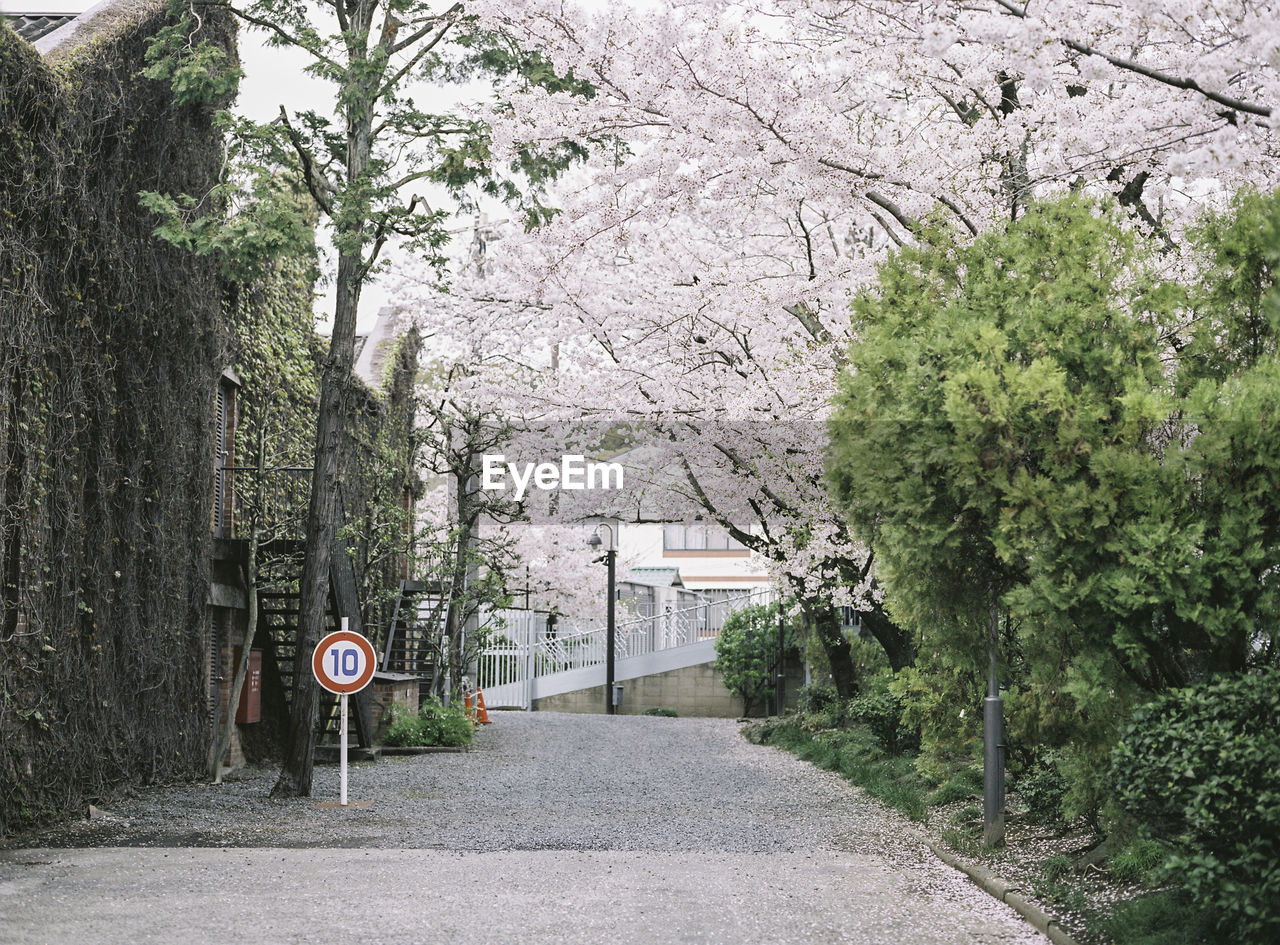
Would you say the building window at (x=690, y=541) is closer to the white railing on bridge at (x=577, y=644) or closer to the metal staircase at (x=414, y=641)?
the white railing on bridge at (x=577, y=644)

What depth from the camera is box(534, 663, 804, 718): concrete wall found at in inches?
1142

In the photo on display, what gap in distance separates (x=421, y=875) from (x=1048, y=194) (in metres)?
6.19

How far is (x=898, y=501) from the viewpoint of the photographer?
20.2 ft

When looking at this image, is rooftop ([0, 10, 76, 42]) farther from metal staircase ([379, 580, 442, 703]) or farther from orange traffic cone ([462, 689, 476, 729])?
orange traffic cone ([462, 689, 476, 729])

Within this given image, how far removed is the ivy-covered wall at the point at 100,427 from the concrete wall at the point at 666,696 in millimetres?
16875

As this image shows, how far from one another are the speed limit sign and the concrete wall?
18.2 meters

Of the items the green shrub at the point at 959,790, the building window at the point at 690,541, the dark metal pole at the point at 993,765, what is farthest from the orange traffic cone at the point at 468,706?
the building window at the point at 690,541

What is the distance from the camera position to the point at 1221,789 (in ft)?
Result: 14.9

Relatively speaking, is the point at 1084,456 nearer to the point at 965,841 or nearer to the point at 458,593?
the point at 965,841

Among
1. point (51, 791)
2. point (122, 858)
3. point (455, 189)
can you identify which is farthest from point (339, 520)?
point (122, 858)

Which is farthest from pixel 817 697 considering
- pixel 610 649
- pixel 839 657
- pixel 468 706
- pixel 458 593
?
pixel 610 649

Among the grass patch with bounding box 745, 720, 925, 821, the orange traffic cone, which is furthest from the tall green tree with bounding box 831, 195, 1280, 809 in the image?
the orange traffic cone

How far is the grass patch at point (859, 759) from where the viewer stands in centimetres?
1119

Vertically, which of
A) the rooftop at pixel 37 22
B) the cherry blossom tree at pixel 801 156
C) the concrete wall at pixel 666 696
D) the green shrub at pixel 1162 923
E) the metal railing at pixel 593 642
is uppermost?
the rooftop at pixel 37 22
